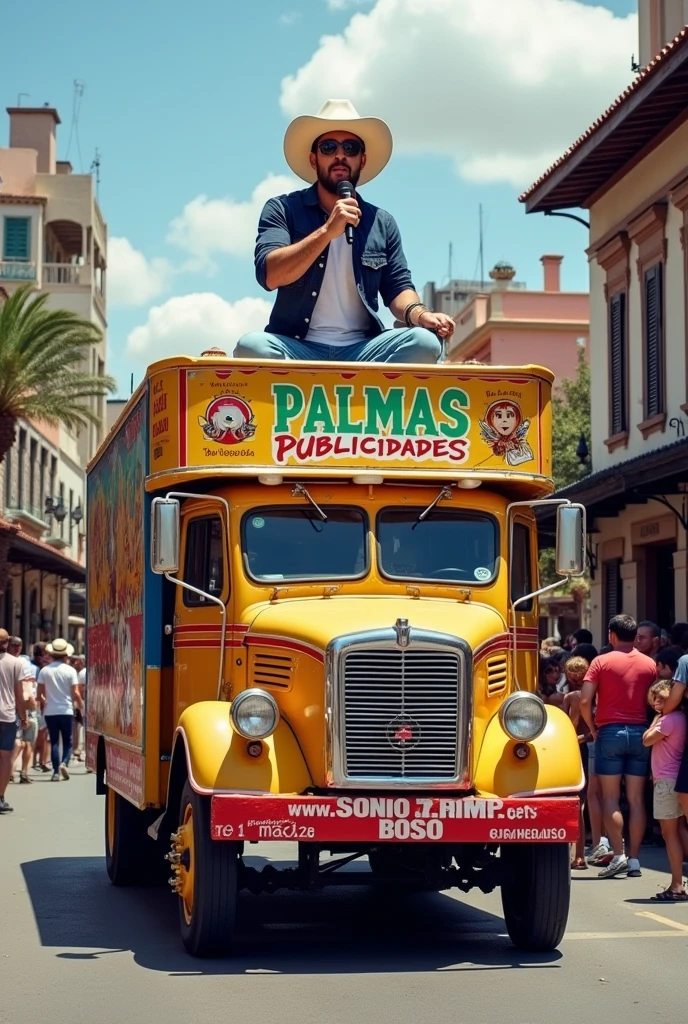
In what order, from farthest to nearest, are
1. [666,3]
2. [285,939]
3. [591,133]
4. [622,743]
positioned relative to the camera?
[666,3] < [591,133] < [622,743] < [285,939]

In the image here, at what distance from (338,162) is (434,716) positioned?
402cm

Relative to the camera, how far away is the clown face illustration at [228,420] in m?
9.62

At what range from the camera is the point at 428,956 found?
30.1 ft

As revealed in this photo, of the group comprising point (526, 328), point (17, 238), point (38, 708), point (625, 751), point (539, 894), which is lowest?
point (539, 894)

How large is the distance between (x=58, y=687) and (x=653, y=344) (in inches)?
375

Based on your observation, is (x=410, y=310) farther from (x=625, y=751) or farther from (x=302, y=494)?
(x=625, y=751)

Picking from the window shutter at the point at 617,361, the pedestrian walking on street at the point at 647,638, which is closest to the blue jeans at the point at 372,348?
the pedestrian walking on street at the point at 647,638

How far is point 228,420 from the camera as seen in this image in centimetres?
965

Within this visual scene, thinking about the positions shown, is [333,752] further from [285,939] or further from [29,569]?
[29,569]

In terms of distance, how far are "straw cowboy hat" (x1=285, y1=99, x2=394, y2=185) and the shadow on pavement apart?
4780 mm

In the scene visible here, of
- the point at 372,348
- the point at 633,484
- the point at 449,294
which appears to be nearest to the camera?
the point at 372,348

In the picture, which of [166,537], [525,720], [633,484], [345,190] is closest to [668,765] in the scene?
[525,720]

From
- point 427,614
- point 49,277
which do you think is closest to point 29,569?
point 49,277

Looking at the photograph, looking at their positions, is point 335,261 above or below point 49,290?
below
